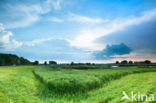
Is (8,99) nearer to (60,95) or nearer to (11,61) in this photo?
(60,95)

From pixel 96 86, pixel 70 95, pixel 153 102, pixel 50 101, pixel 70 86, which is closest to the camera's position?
pixel 153 102

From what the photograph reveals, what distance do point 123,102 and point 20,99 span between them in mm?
7471

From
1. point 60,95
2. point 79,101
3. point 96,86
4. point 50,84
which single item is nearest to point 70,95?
point 60,95

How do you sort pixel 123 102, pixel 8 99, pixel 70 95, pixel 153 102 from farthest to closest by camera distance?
pixel 70 95, pixel 8 99, pixel 123 102, pixel 153 102

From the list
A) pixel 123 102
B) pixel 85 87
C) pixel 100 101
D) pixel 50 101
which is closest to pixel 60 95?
pixel 50 101

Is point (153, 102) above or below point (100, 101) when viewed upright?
above

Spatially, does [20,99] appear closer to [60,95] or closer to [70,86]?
[60,95]

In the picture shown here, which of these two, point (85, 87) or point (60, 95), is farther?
point (85, 87)

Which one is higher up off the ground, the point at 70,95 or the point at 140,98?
the point at 140,98

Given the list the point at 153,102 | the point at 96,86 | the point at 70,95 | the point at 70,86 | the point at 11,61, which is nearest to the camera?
the point at 153,102

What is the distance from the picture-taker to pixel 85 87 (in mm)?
13344

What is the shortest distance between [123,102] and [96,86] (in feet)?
23.1

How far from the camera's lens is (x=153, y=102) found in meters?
7.29

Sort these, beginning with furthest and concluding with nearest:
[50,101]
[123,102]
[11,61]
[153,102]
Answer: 1. [11,61]
2. [50,101]
3. [123,102]
4. [153,102]
